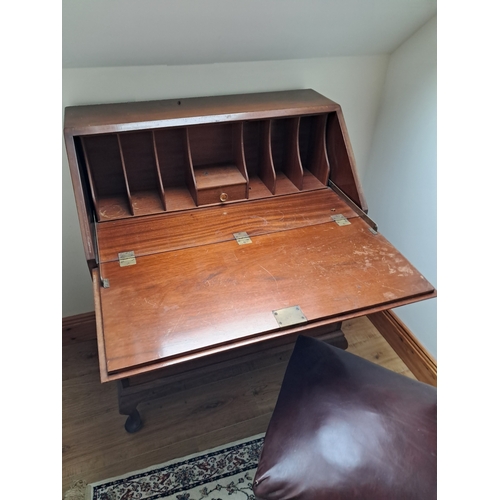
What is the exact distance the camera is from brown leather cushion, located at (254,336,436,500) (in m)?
0.85

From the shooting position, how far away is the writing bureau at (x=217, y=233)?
0.94 m

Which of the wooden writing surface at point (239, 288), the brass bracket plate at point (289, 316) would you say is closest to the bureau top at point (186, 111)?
the wooden writing surface at point (239, 288)

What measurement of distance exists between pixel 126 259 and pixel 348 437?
72 centimetres

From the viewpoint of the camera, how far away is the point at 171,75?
1.34 m

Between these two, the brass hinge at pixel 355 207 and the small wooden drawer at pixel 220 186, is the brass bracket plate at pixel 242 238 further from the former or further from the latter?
the brass hinge at pixel 355 207

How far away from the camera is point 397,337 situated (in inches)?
71.6

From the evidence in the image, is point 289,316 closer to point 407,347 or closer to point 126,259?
point 126,259

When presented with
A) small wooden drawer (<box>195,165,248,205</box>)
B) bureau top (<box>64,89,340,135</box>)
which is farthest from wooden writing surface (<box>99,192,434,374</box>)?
bureau top (<box>64,89,340,135</box>)

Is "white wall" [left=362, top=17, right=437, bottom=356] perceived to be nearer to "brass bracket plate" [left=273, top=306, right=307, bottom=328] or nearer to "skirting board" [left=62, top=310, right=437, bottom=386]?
"skirting board" [left=62, top=310, right=437, bottom=386]

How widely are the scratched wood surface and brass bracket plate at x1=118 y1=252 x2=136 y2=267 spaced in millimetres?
16
